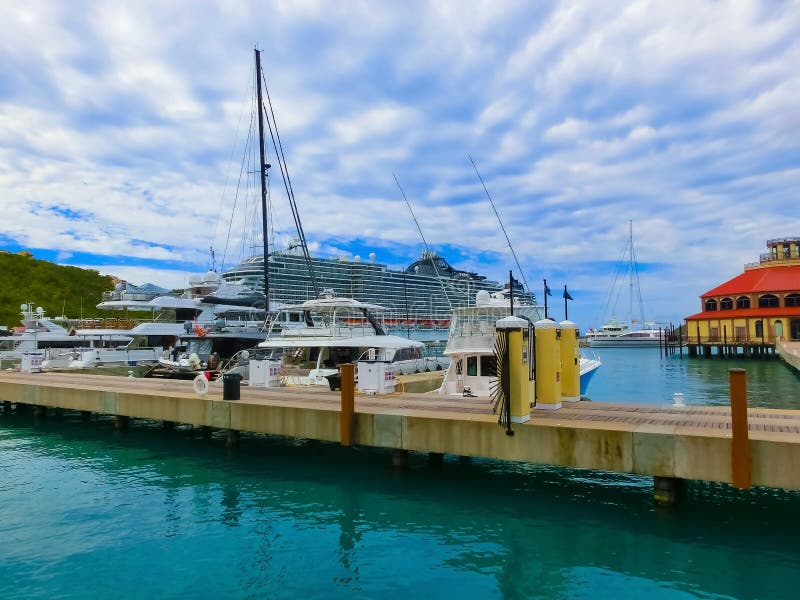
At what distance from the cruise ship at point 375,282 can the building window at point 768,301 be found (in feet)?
130

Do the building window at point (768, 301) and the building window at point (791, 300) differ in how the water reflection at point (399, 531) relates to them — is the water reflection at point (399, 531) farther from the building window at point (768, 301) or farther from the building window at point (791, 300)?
the building window at point (768, 301)

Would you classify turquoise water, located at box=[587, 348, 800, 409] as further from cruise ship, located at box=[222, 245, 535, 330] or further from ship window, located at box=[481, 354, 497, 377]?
cruise ship, located at box=[222, 245, 535, 330]

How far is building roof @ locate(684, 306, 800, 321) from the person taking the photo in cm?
7012

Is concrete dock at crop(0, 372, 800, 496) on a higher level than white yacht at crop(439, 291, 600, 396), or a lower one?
lower

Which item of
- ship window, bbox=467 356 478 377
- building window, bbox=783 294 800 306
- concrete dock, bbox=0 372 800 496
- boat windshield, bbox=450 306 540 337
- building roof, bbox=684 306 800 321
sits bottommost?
concrete dock, bbox=0 372 800 496

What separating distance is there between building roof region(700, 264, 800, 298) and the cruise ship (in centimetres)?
3682

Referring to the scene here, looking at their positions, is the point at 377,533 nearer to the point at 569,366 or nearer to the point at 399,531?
the point at 399,531

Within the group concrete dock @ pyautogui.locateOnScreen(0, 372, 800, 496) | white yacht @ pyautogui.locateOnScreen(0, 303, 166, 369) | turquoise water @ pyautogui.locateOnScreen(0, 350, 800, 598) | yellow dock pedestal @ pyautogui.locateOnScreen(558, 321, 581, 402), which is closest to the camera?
turquoise water @ pyautogui.locateOnScreen(0, 350, 800, 598)

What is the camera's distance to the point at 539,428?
39.6ft

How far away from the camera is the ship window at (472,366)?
19188 mm

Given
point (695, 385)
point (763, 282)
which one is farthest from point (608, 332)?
point (695, 385)

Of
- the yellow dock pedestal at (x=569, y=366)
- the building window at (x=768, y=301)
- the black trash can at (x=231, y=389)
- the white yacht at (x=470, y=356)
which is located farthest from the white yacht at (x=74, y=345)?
the building window at (x=768, y=301)

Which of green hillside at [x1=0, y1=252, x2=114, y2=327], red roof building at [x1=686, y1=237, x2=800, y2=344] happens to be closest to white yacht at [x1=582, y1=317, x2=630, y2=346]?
red roof building at [x1=686, y1=237, x2=800, y2=344]

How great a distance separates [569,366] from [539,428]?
4.53m
